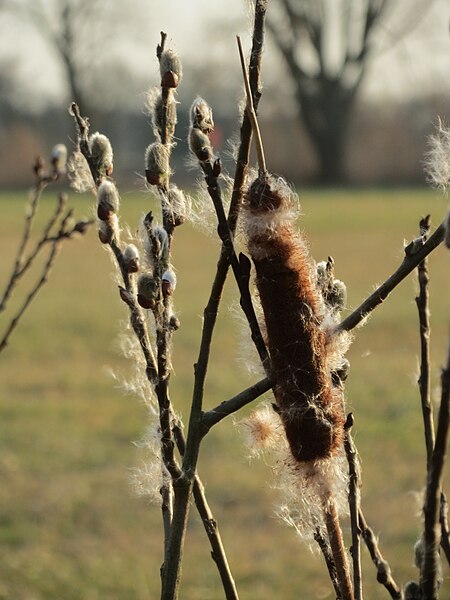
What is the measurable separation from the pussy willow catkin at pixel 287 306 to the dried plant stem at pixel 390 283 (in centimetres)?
4

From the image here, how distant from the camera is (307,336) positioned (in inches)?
25.5

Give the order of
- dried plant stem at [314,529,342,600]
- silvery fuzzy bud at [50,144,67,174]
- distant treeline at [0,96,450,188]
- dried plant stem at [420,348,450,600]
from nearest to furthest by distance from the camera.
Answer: dried plant stem at [420,348,450,600] → dried plant stem at [314,529,342,600] → silvery fuzzy bud at [50,144,67,174] → distant treeline at [0,96,450,188]

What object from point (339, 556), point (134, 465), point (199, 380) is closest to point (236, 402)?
point (199, 380)

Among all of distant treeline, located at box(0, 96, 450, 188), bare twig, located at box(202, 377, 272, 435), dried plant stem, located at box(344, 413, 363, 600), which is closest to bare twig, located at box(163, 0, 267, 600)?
bare twig, located at box(202, 377, 272, 435)

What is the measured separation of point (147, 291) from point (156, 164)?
0.10 meters

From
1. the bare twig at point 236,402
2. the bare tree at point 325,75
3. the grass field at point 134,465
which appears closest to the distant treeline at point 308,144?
the bare tree at point 325,75

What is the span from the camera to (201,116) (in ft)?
2.20

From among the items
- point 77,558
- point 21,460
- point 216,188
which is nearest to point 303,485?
point 216,188

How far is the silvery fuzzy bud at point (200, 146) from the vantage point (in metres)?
0.65

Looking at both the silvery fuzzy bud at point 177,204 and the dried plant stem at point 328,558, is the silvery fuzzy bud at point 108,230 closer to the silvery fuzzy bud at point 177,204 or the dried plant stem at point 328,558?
the silvery fuzzy bud at point 177,204

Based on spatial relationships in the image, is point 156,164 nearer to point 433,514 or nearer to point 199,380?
point 199,380

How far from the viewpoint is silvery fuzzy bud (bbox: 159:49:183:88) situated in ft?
2.35

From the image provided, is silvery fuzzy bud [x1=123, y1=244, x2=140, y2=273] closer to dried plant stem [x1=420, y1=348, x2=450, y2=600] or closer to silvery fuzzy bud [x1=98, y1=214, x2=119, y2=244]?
silvery fuzzy bud [x1=98, y1=214, x2=119, y2=244]

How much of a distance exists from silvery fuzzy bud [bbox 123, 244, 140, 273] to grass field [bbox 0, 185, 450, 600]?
0.07 meters
